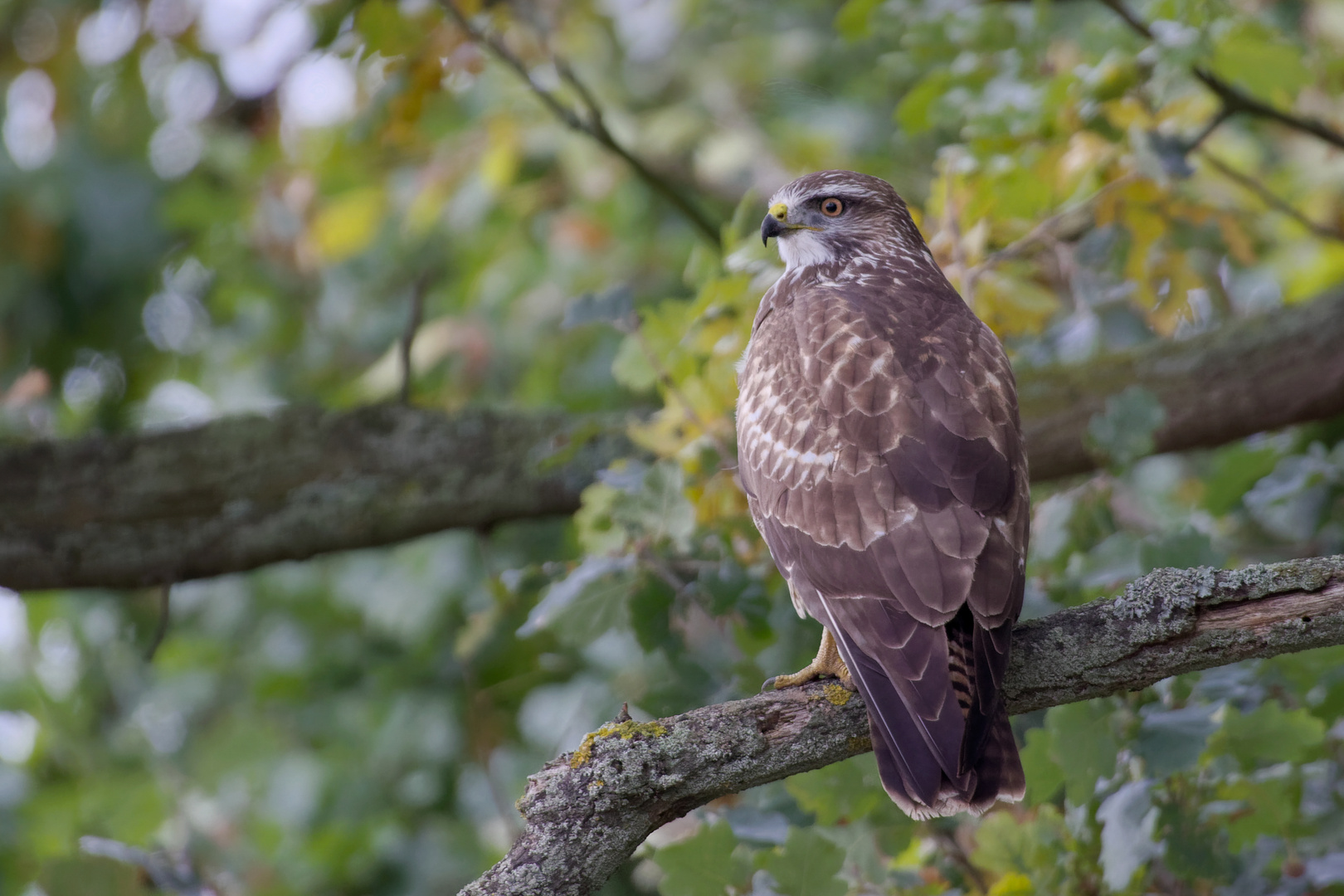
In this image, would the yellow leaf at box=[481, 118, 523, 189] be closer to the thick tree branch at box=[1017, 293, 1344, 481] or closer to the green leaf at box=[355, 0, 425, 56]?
the green leaf at box=[355, 0, 425, 56]

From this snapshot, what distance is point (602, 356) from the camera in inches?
249

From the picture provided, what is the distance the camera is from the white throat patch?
3.57 m

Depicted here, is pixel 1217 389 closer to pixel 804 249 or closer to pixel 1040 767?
pixel 804 249

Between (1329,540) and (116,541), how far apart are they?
4054 mm

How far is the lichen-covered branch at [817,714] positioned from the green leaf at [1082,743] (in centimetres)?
8

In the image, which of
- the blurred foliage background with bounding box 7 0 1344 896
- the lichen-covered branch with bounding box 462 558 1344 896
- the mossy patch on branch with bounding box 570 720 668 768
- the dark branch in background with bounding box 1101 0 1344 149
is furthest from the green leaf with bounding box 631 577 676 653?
the dark branch in background with bounding box 1101 0 1344 149

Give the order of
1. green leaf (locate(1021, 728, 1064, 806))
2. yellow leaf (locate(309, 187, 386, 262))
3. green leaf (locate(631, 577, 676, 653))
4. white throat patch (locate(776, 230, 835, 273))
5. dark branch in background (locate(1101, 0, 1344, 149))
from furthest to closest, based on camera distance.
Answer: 1. yellow leaf (locate(309, 187, 386, 262))
2. dark branch in background (locate(1101, 0, 1344, 149))
3. white throat patch (locate(776, 230, 835, 273))
4. green leaf (locate(631, 577, 676, 653))
5. green leaf (locate(1021, 728, 1064, 806))

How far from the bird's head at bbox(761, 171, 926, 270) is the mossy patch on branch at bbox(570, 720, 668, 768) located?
68.4 inches

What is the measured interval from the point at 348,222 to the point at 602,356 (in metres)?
1.49

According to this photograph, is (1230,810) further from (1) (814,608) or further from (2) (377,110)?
(2) (377,110)

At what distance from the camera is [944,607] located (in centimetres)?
245

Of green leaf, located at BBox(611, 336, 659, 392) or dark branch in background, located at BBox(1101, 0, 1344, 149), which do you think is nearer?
green leaf, located at BBox(611, 336, 659, 392)

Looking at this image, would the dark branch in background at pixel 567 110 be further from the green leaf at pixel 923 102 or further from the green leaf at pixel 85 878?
the green leaf at pixel 85 878

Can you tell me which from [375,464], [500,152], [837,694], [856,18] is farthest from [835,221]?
[500,152]
